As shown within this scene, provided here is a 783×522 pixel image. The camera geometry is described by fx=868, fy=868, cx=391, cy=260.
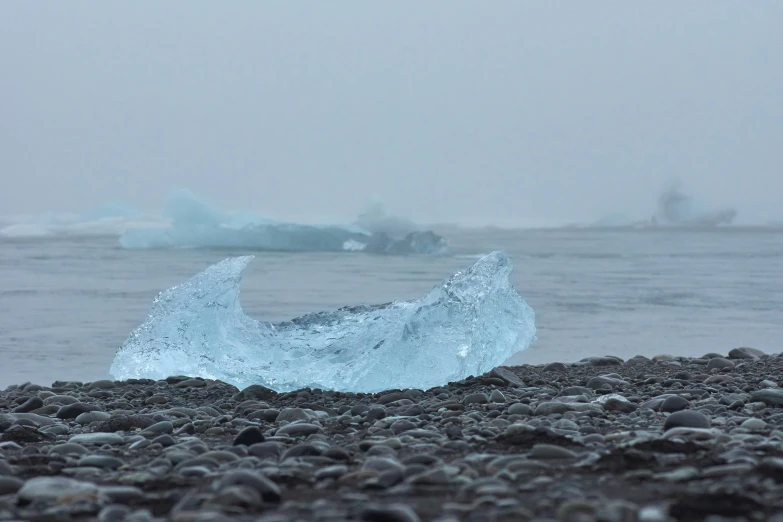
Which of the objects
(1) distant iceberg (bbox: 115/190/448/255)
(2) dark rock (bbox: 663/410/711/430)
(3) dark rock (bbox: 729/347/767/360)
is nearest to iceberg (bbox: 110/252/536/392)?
(2) dark rock (bbox: 663/410/711/430)

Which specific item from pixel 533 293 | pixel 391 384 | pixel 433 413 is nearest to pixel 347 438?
pixel 433 413

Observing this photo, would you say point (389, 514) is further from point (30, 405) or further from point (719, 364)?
point (719, 364)

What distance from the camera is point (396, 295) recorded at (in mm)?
15008

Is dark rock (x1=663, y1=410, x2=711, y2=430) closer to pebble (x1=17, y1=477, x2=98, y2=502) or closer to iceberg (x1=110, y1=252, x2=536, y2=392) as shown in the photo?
iceberg (x1=110, y1=252, x2=536, y2=392)

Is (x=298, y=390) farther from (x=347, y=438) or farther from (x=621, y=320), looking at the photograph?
(x=621, y=320)

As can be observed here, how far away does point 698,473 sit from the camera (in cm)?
263

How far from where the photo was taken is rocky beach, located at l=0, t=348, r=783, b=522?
2340mm

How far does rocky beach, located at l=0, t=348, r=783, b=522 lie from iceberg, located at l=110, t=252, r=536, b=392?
14 cm

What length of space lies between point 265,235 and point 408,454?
878 inches

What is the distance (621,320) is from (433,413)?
28.1 ft

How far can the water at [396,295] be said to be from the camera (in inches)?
384

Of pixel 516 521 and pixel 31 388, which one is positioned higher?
pixel 516 521

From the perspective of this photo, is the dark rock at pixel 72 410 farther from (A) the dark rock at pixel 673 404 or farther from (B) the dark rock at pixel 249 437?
(A) the dark rock at pixel 673 404

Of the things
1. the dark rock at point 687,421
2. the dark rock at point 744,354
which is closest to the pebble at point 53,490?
the dark rock at point 687,421
